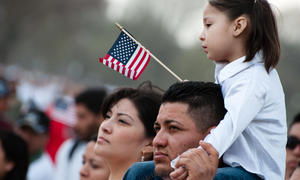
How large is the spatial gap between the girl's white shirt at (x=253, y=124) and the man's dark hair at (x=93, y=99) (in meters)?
4.62

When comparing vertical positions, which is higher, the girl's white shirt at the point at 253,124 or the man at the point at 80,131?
the girl's white shirt at the point at 253,124

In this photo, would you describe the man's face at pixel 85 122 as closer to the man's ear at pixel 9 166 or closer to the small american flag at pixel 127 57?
the man's ear at pixel 9 166

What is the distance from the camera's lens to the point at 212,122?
3902mm

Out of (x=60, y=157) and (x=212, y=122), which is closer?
(x=212, y=122)

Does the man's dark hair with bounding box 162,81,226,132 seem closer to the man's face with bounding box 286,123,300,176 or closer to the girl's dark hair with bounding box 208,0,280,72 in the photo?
the girl's dark hair with bounding box 208,0,280,72

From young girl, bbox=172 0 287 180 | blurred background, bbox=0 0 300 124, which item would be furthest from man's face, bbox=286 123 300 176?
blurred background, bbox=0 0 300 124

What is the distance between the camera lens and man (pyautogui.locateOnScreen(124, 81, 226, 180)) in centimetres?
378

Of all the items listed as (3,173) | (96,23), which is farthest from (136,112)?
(96,23)

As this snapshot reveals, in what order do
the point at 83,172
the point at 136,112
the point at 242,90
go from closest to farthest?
the point at 242,90 < the point at 136,112 < the point at 83,172

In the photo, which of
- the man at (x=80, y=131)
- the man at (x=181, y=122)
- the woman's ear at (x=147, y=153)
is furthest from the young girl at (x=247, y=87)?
the man at (x=80, y=131)

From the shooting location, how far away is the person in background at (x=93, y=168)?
5773 mm

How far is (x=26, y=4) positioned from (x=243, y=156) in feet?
124

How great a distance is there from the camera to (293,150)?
586 cm

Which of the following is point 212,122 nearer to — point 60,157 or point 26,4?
point 60,157
